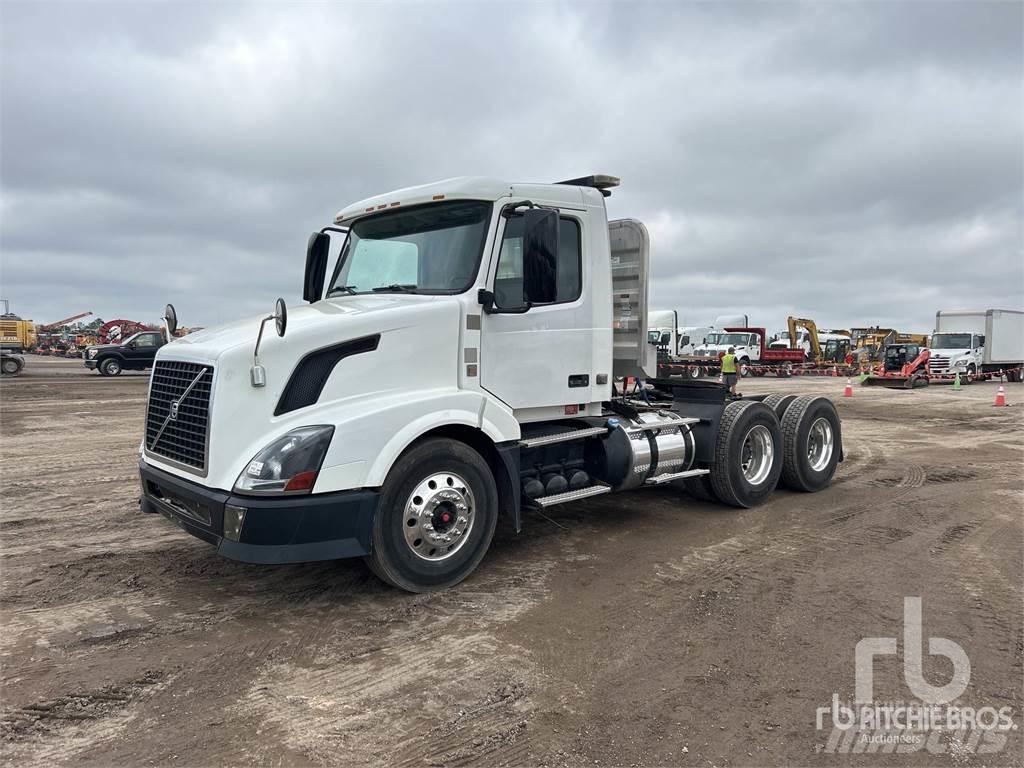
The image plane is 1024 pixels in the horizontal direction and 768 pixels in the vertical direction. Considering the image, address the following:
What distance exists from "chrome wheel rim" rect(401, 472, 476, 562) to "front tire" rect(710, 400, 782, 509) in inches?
127

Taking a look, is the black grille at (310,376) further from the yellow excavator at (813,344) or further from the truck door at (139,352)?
the yellow excavator at (813,344)

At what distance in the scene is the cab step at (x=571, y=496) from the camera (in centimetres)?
534

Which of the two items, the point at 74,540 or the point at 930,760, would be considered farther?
the point at 74,540

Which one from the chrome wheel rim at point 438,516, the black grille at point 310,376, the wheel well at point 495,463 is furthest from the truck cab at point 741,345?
the black grille at point 310,376

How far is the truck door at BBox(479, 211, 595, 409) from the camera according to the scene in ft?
16.7

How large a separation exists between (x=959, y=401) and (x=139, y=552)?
24.5 m

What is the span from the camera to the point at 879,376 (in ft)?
97.8

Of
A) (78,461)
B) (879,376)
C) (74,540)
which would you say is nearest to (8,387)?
(78,461)

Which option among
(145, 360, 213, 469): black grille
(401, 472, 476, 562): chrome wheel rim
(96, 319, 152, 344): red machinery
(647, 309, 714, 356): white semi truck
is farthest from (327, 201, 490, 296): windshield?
(96, 319, 152, 344): red machinery

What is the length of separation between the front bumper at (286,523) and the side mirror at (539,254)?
1.94 metres

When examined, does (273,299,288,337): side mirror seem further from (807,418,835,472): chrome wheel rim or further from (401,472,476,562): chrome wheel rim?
(807,418,835,472): chrome wheel rim

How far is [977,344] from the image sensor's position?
3241 cm

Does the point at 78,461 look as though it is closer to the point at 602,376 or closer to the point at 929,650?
the point at 602,376

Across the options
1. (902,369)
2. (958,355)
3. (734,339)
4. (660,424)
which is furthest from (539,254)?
(734,339)
